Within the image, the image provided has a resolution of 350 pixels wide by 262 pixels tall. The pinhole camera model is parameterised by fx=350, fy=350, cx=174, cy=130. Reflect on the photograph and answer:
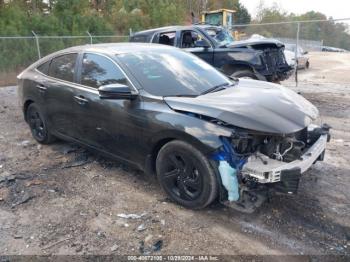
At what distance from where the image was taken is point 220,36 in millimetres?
9148

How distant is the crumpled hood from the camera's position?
3.36 meters

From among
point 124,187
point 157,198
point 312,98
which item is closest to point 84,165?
point 124,187

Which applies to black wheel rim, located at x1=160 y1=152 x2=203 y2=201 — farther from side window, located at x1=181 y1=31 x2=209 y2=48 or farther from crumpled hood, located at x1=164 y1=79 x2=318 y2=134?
side window, located at x1=181 y1=31 x2=209 y2=48

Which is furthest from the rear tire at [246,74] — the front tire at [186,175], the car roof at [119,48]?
the front tire at [186,175]

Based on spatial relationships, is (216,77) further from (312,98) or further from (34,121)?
(312,98)

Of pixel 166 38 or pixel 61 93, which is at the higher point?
pixel 166 38

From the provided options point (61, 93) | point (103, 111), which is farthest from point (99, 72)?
point (61, 93)

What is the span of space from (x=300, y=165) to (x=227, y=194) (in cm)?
75

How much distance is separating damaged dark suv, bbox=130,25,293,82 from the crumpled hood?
13.1 ft

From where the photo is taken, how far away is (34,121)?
19.4 ft

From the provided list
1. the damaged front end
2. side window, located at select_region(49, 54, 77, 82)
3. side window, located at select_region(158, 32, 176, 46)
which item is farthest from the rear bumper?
side window, located at select_region(158, 32, 176, 46)

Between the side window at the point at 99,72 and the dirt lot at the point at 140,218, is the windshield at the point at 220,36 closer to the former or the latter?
the dirt lot at the point at 140,218

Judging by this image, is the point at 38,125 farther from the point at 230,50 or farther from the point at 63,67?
the point at 230,50

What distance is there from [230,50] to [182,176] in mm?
5371
